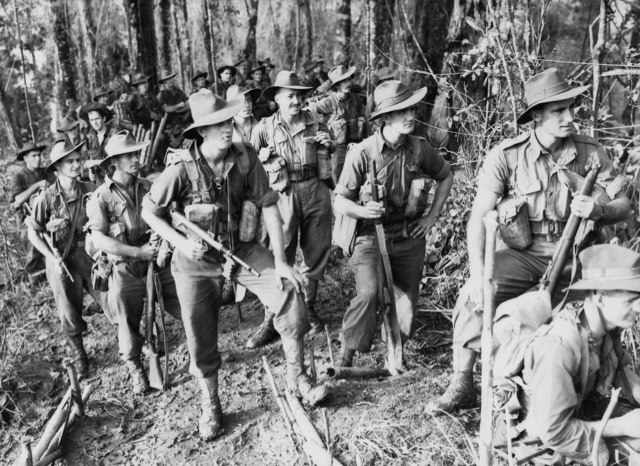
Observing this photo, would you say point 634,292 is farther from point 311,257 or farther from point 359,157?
point 311,257

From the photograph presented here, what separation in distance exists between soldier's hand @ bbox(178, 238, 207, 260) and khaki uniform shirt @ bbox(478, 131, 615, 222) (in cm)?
214

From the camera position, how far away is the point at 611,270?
303 centimetres

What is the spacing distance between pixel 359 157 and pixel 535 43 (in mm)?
3054

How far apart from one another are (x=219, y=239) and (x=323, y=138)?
6.61 ft

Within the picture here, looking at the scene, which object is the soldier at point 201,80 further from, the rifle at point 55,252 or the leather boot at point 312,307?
the leather boot at point 312,307

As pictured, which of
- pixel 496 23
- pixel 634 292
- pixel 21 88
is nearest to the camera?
pixel 634 292

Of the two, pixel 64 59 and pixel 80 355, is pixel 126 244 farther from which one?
pixel 64 59

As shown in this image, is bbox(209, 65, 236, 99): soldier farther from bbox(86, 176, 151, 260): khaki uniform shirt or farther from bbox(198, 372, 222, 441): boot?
bbox(198, 372, 222, 441): boot

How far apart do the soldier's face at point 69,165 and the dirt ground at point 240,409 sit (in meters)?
1.99

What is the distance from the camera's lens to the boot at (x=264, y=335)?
20.4ft

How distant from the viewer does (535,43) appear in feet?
22.1

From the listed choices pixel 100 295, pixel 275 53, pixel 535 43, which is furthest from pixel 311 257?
pixel 275 53

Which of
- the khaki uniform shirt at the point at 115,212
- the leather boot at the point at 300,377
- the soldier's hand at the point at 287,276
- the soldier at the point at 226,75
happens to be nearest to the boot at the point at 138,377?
the khaki uniform shirt at the point at 115,212

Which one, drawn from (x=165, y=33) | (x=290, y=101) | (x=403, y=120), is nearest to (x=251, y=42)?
(x=165, y=33)
